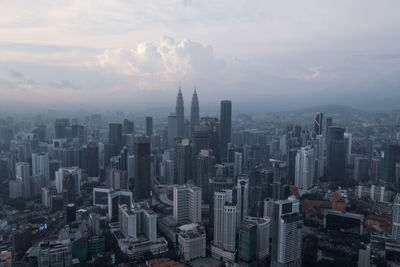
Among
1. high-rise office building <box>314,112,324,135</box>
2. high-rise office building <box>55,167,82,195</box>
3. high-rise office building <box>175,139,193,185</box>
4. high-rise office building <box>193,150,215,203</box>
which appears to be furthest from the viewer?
high-rise office building <box>314,112,324,135</box>

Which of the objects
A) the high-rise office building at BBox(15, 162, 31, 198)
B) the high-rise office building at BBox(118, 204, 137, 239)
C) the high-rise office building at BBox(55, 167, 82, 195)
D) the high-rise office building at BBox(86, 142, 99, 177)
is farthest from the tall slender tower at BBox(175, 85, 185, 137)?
the high-rise office building at BBox(118, 204, 137, 239)

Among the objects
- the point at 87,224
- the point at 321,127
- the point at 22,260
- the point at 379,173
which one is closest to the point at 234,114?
the point at 321,127

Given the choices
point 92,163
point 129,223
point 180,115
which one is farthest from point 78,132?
point 129,223

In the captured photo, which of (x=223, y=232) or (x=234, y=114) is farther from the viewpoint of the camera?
(x=234, y=114)

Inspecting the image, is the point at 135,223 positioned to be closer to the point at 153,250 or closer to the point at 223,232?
the point at 153,250

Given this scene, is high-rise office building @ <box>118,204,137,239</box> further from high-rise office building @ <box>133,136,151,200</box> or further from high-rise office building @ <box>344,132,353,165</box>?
high-rise office building @ <box>344,132,353,165</box>

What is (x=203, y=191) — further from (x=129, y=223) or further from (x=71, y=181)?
(x=71, y=181)
